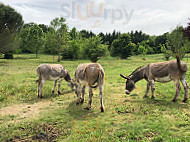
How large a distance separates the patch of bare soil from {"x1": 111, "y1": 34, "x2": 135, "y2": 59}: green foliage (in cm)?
4838

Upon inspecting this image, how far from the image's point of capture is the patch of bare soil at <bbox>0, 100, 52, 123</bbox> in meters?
6.52

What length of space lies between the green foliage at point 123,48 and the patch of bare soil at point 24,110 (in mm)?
48379

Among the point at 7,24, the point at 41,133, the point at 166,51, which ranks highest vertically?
the point at 7,24

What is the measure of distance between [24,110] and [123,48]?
4950cm

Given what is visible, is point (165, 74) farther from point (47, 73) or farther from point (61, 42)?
point (61, 42)

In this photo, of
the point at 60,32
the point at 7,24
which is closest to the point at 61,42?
the point at 60,32

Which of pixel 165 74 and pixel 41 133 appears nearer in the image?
pixel 41 133

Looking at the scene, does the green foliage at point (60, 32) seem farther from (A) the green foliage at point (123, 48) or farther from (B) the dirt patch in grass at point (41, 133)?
(B) the dirt patch in grass at point (41, 133)

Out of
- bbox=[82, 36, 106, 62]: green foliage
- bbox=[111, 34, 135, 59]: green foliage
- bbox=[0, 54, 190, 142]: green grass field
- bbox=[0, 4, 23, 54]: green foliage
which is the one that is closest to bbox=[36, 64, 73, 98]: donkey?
bbox=[0, 54, 190, 142]: green grass field

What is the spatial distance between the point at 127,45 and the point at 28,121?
51164 mm

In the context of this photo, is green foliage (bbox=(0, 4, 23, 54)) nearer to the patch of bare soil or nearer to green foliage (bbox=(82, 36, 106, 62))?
green foliage (bbox=(82, 36, 106, 62))

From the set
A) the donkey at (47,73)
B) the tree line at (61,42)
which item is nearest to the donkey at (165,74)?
the donkey at (47,73)

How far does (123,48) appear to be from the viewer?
2094 inches

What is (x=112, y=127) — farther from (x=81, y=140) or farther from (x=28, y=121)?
(x=28, y=121)
